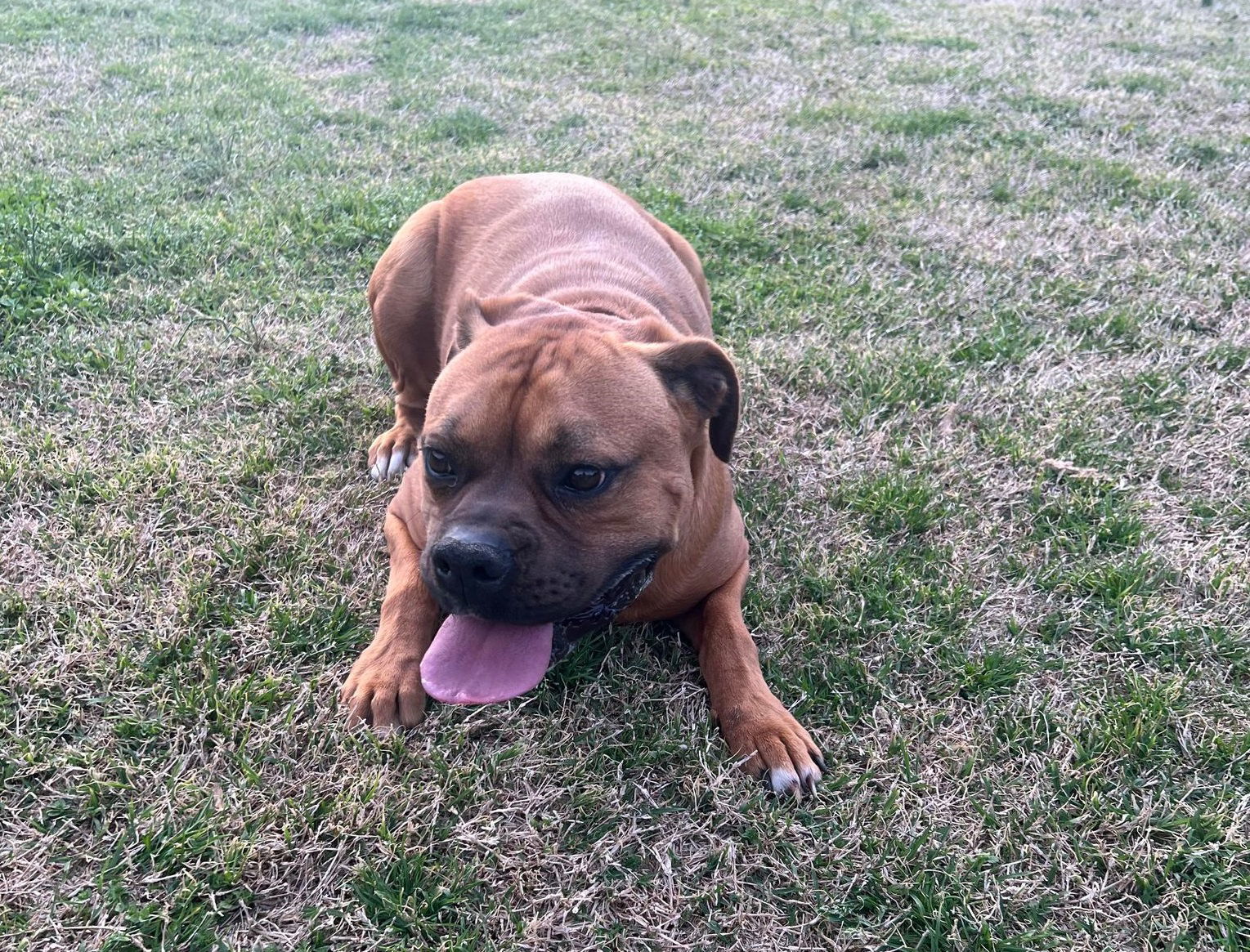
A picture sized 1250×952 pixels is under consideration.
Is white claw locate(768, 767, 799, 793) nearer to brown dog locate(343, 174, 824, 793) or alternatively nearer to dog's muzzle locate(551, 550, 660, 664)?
brown dog locate(343, 174, 824, 793)

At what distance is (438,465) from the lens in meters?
2.67

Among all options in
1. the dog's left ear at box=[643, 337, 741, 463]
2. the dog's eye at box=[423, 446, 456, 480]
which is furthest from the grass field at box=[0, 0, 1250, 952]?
the dog's left ear at box=[643, 337, 741, 463]

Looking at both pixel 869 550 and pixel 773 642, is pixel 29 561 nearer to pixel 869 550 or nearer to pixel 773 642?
pixel 773 642

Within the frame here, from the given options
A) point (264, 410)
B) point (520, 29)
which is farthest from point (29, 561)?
point (520, 29)

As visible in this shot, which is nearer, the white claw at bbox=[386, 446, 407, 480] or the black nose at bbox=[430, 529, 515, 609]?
the black nose at bbox=[430, 529, 515, 609]

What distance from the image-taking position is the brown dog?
2.47 meters

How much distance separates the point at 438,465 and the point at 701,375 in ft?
2.76

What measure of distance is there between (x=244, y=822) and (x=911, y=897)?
174cm

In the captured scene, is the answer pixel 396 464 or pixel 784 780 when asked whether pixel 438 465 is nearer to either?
pixel 396 464

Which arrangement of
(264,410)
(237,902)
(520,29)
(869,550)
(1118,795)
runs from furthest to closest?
(520,29)
(264,410)
(869,550)
(1118,795)
(237,902)

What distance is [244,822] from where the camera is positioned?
235 centimetres

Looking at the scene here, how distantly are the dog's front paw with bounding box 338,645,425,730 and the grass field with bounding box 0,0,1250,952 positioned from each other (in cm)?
8

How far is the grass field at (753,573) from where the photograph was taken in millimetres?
2293

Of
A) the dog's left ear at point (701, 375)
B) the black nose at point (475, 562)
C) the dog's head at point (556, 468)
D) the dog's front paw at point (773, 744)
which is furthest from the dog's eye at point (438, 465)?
the dog's front paw at point (773, 744)
